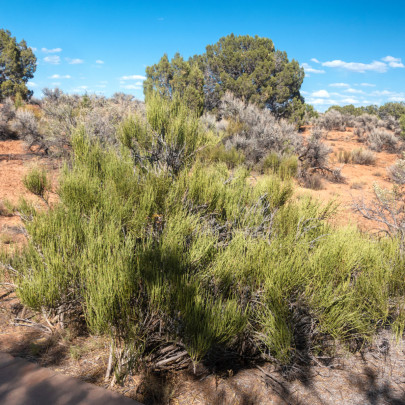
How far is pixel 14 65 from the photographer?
955 inches

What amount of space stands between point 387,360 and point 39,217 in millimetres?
3527

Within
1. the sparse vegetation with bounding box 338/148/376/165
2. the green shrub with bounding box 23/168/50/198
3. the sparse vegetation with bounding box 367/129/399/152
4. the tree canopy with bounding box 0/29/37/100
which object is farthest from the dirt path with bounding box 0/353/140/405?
the tree canopy with bounding box 0/29/37/100

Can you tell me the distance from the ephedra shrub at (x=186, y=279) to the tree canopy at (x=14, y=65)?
24.9 metres

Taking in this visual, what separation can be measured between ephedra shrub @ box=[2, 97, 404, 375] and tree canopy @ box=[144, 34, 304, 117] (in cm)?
A: 1799

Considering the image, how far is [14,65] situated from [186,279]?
1124 inches

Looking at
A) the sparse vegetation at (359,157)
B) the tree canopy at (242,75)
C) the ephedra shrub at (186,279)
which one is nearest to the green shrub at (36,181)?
the ephedra shrub at (186,279)

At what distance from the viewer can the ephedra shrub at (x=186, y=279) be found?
2307mm

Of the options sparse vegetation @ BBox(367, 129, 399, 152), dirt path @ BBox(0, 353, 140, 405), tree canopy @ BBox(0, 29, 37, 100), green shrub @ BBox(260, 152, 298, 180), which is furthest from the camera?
tree canopy @ BBox(0, 29, 37, 100)

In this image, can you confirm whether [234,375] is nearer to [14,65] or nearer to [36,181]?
[36,181]

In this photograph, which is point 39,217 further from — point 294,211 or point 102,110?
point 102,110

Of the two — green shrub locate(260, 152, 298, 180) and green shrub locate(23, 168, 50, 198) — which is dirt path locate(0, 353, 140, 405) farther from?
green shrub locate(260, 152, 298, 180)

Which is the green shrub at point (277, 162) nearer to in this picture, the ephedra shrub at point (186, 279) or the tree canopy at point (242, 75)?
the ephedra shrub at point (186, 279)

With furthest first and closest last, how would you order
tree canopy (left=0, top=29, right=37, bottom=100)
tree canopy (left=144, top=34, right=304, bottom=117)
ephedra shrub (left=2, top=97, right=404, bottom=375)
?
tree canopy (left=0, top=29, right=37, bottom=100), tree canopy (left=144, top=34, right=304, bottom=117), ephedra shrub (left=2, top=97, right=404, bottom=375)

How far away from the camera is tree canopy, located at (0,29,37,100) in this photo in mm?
23844
